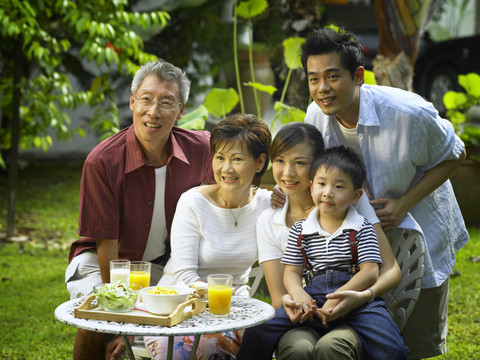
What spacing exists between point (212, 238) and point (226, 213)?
0.13 meters

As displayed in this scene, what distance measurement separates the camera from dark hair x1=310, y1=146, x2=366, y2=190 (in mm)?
2863

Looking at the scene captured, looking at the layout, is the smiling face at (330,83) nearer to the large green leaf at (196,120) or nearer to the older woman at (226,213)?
the older woman at (226,213)

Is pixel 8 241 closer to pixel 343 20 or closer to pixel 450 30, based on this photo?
pixel 343 20

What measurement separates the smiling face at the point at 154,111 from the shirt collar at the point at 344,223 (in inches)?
34.6

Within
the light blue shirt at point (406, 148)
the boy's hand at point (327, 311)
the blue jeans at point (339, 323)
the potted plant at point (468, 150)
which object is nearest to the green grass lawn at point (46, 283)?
the potted plant at point (468, 150)

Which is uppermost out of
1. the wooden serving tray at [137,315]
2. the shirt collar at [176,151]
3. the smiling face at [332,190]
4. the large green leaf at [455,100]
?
the large green leaf at [455,100]

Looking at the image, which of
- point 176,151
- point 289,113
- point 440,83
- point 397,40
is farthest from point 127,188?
point 440,83

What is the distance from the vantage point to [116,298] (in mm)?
2531

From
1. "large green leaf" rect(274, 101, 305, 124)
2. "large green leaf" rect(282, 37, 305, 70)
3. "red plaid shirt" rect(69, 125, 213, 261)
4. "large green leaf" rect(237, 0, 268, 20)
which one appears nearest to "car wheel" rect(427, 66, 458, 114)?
"large green leaf" rect(237, 0, 268, 20)

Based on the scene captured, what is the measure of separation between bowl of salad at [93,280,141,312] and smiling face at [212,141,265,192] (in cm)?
73

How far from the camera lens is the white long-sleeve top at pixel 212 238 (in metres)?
3.12

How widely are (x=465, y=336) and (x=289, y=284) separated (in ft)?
6.77

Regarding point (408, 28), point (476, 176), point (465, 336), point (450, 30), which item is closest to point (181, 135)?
point (465, 336)

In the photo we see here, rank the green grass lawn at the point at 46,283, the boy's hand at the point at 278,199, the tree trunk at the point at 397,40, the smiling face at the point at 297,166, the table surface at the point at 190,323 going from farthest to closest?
the tree trunk at the point at 397,40
the green grass lawn at the point at 46,283
the boy's hand at the point at 278,199
the smiling face at the point at 297,166
the table surface at the point at 190,323
